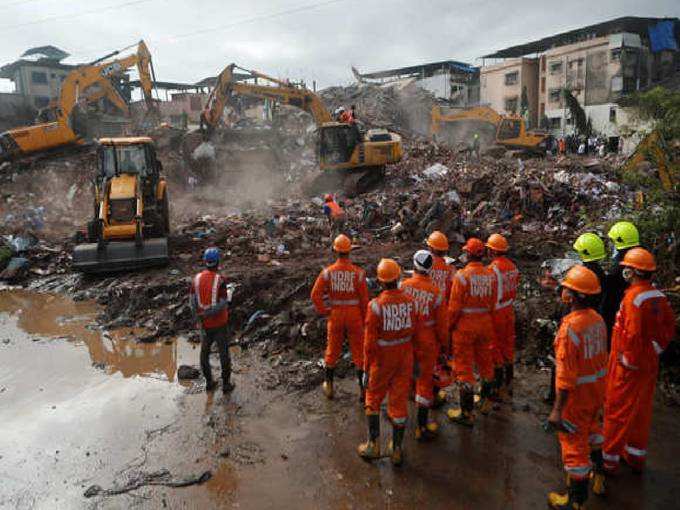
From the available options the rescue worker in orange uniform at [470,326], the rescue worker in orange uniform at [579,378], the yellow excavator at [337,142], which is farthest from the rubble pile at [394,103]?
the rescue worker in orange uniform at [579,378]

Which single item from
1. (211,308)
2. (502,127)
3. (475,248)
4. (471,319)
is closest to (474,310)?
(471,319)

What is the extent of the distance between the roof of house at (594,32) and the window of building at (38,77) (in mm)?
34384

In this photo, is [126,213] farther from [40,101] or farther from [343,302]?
[40,101]

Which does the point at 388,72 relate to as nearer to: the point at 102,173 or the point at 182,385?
the point at 102,173

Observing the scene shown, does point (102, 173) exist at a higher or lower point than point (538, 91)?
lower

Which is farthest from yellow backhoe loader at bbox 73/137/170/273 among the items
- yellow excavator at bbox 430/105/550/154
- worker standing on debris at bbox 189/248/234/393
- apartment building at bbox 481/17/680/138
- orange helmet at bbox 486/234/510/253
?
apartment building at bbox 481/17/680/138

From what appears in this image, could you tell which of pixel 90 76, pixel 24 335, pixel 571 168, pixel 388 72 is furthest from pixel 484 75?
pixel 24 335

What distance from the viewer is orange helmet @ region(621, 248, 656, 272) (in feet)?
A: 11.2

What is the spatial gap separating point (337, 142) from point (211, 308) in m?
11.6

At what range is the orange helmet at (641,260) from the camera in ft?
11.2

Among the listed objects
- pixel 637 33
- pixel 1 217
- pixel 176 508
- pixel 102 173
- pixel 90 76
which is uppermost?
pixel 637 33

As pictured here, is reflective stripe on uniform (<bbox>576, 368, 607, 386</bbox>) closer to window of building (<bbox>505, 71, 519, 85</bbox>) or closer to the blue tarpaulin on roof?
the blue tarpaulin on roof

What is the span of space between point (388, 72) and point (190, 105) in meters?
17.0

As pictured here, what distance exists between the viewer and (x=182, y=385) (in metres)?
5.61
